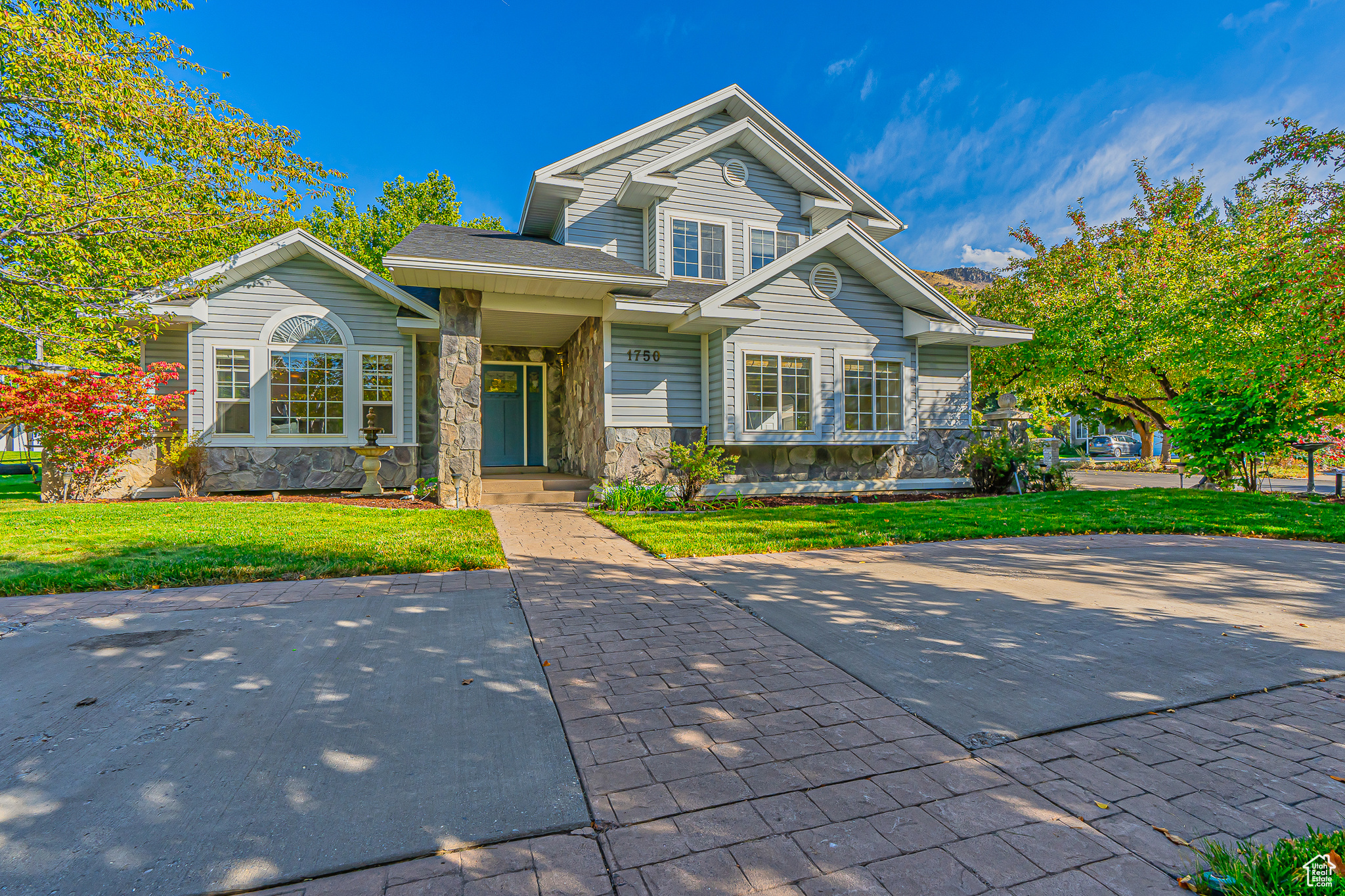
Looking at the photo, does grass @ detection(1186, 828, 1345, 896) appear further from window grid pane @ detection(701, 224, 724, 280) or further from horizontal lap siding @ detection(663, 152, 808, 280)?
horizontal lap siding @ detection(663, 152, 808, 280)

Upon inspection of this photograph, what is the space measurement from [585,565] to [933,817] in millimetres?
4064

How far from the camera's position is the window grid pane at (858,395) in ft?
37.9

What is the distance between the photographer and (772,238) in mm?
13023

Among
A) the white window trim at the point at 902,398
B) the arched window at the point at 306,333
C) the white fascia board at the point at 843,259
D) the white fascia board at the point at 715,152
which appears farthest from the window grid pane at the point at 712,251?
the arched window at the point at 306,333

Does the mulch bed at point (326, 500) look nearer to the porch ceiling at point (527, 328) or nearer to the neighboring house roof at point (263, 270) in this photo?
the neighboring house roof at point (263, 270)

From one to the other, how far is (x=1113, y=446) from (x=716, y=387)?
94.4 feet

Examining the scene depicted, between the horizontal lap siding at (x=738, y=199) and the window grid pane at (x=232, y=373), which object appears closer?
the window grid pane at (x=232, y=373)

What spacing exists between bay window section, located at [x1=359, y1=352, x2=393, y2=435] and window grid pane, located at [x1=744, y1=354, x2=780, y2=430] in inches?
286

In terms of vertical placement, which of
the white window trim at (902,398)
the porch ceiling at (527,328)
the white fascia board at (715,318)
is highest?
the porch ceiling at (527,328)

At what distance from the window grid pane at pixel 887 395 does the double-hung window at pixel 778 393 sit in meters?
1.61

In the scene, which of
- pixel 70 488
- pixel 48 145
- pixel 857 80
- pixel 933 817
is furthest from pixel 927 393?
pixel 48 145

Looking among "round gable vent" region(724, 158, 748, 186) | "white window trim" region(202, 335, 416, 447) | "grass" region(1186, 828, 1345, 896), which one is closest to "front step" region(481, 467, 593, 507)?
"white window trim" region(202, 335, 416, 447)

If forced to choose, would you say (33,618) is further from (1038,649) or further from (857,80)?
(857,80)

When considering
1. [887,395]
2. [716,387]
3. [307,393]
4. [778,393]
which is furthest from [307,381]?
[887,395]
